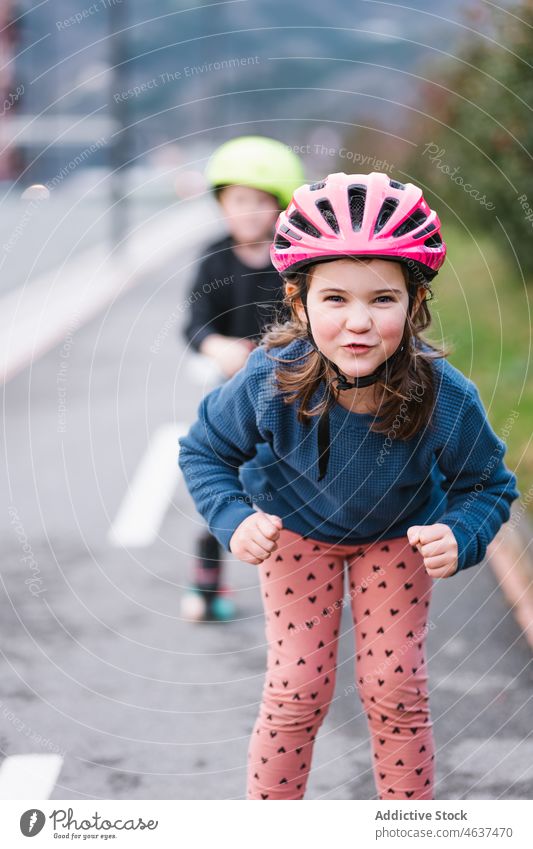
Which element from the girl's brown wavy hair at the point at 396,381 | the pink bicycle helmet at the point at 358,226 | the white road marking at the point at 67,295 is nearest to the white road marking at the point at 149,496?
the white road marking at the point at 67,295

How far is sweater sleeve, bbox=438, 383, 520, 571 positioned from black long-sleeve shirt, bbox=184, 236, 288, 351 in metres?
1.73

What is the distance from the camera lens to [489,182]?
11.7 meters

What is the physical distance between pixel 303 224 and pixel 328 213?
0.22ft

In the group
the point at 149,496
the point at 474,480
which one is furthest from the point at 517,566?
the point at 474,480

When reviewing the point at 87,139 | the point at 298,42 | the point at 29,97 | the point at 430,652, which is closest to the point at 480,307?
the point at 430,652

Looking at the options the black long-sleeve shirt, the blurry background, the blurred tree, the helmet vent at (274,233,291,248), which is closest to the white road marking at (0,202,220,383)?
the blurry background

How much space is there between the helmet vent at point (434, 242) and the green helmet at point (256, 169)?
60.7 inches

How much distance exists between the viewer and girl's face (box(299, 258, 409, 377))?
2621mm

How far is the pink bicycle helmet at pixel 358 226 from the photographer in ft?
8.73

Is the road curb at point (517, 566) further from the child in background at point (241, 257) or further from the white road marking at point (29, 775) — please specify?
the white road marking at point (29, 775)

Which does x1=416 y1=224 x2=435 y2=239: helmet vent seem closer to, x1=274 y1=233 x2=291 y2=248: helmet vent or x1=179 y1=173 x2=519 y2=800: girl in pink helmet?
x1=179 y1=173 x2=519 y2=800: girl in pink helmet

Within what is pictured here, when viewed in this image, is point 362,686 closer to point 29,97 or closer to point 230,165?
point 230,165

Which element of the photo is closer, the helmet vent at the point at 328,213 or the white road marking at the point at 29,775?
the helmet vent at the point at 328,213
